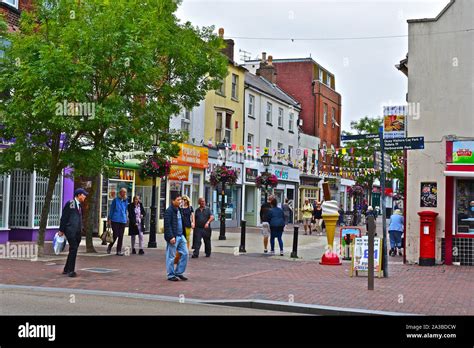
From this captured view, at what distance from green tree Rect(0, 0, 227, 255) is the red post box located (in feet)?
25.2

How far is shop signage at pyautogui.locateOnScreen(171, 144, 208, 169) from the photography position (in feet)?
99.9

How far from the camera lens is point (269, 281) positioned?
13.3m

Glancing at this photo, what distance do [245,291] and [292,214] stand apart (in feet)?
110

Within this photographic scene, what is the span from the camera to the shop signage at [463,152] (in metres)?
16.9

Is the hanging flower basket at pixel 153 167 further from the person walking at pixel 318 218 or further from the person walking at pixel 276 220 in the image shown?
the person walking at pixel 318 218

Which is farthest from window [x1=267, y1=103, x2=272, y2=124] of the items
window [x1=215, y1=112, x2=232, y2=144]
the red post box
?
the red post box

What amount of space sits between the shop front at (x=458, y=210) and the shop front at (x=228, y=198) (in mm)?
18264

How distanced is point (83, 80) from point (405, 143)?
7845 mm

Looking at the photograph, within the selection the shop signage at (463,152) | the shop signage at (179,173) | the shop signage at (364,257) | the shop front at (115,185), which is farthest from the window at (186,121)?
the shop signage at (364,257)

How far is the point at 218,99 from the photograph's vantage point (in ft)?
117

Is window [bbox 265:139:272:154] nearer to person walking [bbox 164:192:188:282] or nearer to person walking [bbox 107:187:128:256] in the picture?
person walking [bbox 107:187:128:256]

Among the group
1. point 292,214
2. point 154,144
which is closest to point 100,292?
point 154,144
